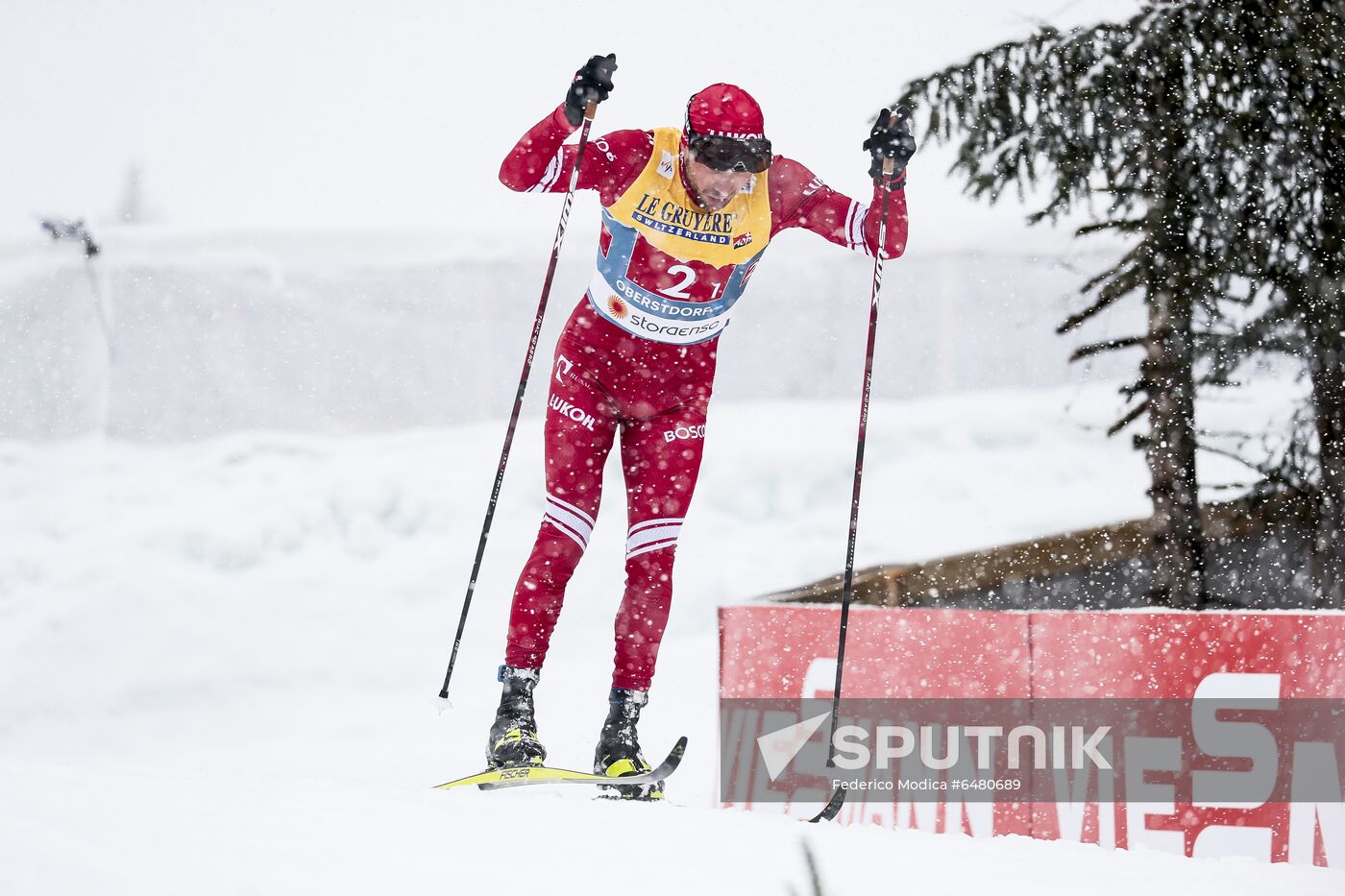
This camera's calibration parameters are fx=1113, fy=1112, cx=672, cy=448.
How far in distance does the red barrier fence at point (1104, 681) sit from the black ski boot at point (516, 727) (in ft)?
4.77

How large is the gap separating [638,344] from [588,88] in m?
0.80

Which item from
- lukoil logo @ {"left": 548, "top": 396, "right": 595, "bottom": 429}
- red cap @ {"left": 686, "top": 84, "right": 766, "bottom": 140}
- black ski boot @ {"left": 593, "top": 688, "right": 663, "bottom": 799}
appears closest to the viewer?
red cap @ {"left": 686, "top": 84, "right": 766, "bottom": 140}

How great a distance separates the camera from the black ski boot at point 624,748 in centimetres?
342

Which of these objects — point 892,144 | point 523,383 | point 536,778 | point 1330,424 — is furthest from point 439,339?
point 536,778

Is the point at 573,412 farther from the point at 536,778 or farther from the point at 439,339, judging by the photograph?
the point at 439,339

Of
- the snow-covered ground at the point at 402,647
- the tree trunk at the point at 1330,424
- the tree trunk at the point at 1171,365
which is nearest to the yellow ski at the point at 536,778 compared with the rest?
the snow-covered ground at the point at 402,647

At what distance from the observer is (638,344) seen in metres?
3.57

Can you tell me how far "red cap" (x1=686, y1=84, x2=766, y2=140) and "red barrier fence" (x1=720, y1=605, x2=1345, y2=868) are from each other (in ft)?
7.22

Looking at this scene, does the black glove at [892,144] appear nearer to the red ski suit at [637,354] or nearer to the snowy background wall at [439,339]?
the red ski suit at [637,354]

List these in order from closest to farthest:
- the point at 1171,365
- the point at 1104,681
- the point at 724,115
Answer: the point at 724,115 → the point at 1104,681 → the point at 1171,365

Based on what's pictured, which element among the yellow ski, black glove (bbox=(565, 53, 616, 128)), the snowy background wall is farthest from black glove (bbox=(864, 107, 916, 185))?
the snowy background wall

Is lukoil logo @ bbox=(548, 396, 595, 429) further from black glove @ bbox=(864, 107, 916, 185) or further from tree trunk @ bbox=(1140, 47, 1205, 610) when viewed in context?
tree trunk @ bbox=(1140, 47, 1205, 610)

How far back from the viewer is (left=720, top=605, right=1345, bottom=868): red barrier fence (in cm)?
425

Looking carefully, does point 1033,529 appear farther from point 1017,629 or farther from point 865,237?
point 865,237
